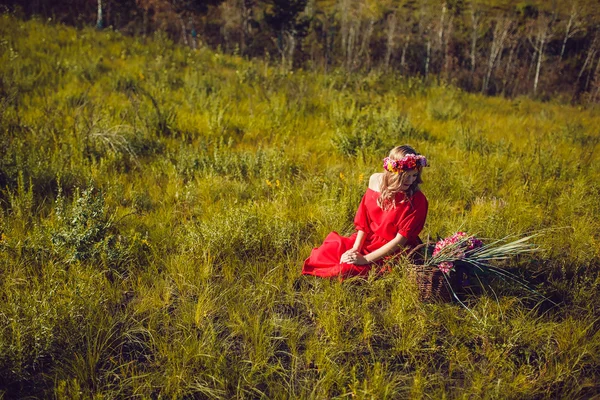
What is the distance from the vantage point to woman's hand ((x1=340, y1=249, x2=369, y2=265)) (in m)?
2.57

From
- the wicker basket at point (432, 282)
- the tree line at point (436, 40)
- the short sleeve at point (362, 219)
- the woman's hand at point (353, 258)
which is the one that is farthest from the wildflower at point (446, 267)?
the tree line at point (436, 40)

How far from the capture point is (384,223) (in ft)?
8.66

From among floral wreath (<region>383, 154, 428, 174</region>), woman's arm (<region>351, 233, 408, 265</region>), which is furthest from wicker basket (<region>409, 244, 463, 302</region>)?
floral wreath (<region>383, 154, 428, 174</region>)

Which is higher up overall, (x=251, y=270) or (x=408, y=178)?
(x=408, y=178)

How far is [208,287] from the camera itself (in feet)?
7.61

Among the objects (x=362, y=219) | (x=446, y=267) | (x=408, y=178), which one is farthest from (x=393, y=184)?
(x=446, y=267)

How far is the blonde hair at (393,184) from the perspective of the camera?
245 centimetres

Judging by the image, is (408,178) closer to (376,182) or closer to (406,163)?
(406,163)

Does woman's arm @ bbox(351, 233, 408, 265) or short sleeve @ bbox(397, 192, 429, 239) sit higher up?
short sleeve @ bbox(397, 192, 429, 239)

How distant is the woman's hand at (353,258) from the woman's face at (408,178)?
591mm

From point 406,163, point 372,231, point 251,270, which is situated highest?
point 406,163

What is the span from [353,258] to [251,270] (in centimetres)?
77

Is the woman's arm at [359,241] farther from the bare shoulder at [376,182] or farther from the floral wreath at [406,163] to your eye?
the floral wreath at [406,163]

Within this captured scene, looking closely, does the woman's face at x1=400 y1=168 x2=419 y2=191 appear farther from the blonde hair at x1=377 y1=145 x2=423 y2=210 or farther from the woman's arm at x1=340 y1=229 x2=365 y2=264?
the woman's arm at x1=340 y1=229 x2=365 y2=264
